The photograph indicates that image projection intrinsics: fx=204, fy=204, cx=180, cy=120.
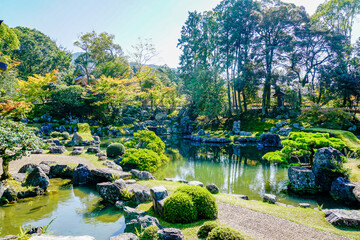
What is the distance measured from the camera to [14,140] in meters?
6.82

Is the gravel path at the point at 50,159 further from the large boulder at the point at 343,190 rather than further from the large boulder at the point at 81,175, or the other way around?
the large boulder at the point at 343,190

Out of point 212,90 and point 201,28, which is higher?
point 201,28

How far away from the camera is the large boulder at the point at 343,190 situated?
7180 millimetres

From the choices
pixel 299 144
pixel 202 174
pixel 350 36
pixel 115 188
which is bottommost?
pixel 202 174

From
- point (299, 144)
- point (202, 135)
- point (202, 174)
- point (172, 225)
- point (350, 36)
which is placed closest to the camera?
point (172, 225)

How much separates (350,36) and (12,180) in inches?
1467

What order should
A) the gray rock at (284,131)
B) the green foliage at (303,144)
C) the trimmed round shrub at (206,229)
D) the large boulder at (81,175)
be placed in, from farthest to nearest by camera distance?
the gray rock at (284,131) < the large boulder at (81,175) < the green foliage at (303,144) < the trimmed round shrub at (206,229)

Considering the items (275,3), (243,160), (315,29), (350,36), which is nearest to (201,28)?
(275,3)

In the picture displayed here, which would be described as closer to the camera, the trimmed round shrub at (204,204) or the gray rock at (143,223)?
the gray rock at (143,223)

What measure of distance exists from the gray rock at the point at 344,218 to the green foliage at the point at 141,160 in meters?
7.98

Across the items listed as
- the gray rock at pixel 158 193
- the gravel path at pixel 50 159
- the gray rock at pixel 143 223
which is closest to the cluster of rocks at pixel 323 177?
the gray rock at pixel 158 193

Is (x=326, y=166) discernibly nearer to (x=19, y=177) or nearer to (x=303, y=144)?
(x=303, y=144)

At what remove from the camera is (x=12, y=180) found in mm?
8211

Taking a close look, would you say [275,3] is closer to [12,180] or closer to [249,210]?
[249,210]
